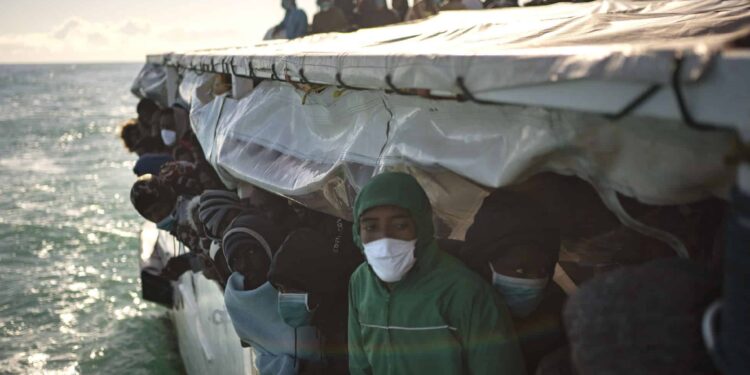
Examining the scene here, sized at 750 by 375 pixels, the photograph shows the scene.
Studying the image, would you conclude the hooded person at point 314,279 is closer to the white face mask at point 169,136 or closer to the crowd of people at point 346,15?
the white face mask at point 169,136

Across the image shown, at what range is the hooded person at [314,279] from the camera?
266cm

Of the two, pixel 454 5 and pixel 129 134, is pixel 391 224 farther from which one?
pixel 129 134

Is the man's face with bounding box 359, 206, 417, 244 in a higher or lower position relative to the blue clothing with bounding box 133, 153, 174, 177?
higher

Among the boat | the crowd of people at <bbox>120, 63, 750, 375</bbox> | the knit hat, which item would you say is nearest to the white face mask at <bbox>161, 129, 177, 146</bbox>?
the boat

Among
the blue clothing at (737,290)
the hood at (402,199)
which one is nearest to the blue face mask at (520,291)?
the hood at (402,199)

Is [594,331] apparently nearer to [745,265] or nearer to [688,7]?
[745,265]

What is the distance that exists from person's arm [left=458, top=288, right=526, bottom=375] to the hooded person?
774mm

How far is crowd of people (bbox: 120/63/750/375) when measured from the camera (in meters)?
1.31

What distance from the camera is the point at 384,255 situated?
219cm

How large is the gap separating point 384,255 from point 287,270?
606mm

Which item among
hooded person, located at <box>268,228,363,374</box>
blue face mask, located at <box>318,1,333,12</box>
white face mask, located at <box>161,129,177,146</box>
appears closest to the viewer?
hooded person, located at <box>268,228,363,374</box>

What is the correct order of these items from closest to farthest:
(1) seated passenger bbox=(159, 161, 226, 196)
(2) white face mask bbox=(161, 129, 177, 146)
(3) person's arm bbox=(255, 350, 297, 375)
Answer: (3) person's arm bbox=(255, 350, 297, 375) < (1) seated passenger bbox=(159, 161, 226, 196) < (2) white face mask bbox=(161, 129, 177, 146)

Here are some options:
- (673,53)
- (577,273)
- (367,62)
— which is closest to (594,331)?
(673,53)

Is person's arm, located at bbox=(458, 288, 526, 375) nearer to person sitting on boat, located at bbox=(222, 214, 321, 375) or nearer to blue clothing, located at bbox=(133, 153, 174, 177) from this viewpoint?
person sitting on boat, located at bbox=(222, 214, 321, 375)
